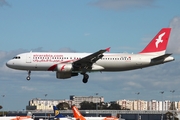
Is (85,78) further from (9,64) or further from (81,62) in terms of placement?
(9,64)

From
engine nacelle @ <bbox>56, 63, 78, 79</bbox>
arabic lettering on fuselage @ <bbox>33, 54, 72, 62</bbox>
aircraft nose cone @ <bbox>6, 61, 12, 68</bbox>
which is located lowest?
engine nacelle @ <bbox>56, 63, 78, 79</bbox>

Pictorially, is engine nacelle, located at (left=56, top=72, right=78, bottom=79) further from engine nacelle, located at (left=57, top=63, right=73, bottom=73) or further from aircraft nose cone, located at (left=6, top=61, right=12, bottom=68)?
aircraft nose cone, located at (left=6, top=61, right=12, bottom=68)

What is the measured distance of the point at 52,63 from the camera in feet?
302

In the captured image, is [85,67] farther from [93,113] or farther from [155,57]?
[93,113]

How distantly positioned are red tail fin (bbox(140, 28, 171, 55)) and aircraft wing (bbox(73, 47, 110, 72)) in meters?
10.4

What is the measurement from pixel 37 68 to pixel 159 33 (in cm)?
2534

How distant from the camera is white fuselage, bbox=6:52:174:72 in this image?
9162 centimetres

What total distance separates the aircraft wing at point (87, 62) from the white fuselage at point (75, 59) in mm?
902

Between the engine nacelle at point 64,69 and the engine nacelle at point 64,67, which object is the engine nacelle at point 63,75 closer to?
the engine nacelle at point 64,69

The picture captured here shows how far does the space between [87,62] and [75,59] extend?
2243mm

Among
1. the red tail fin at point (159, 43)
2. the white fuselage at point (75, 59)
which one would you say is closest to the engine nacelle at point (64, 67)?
the white fuselage at point (75, 59)

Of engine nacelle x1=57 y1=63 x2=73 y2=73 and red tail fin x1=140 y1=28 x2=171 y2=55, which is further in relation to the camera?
red tail fin x1=140 y1=28 x2=171 y2=55

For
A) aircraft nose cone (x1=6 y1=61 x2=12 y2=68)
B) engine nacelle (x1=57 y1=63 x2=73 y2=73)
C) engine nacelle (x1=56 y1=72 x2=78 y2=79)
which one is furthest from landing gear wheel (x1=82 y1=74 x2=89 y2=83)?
aircraft nose cone (x1=6 y1=61 x2=12 y2=68)

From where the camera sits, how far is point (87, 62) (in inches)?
3674
